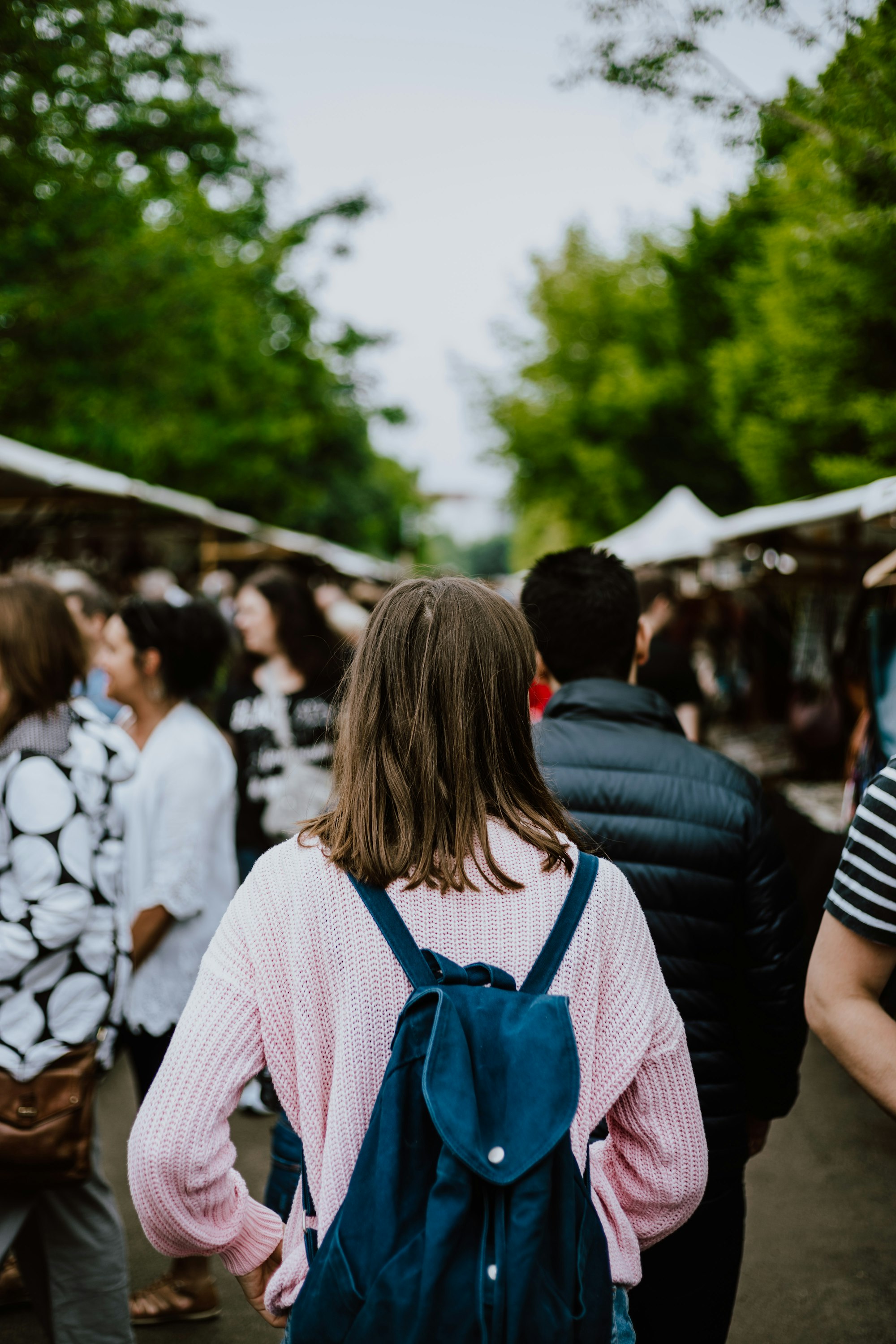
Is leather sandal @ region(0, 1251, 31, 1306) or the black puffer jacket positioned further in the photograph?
leather sandal @ region(0, 1251, 31, 1306)

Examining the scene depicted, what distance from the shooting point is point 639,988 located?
5.08 feet

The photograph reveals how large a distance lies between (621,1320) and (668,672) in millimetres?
3872

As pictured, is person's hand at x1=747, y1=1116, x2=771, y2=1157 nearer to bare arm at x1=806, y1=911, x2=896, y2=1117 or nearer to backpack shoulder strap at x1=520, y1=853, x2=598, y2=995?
bare arm at x1=806, y1=911, x2=896, y2=1117

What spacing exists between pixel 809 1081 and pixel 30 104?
7.51 metres

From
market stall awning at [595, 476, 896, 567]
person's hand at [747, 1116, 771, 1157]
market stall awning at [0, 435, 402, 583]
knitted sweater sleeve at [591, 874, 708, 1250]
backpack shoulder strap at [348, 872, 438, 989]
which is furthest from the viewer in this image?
market stall awning at [0, 435, 402, 583]

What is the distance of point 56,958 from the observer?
2625 millimetres

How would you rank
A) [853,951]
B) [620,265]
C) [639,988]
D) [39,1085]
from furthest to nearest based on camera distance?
[620,265] → [39,1085] → [853,951] → [639,988]

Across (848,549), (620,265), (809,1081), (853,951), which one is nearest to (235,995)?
(853,951)

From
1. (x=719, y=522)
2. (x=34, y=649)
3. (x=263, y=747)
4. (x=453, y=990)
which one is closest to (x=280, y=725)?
(x=263, y=747)

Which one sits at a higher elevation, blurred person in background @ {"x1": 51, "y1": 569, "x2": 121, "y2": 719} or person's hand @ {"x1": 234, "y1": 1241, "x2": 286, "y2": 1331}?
blurred person in background @ {"x1": 51, "y1": 569, "x2": 121, "y2": 719}

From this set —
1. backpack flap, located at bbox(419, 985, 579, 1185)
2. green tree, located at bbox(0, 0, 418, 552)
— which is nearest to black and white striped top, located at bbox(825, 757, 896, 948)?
backpack flap, located at bbox(419, 985, 579, 1185)

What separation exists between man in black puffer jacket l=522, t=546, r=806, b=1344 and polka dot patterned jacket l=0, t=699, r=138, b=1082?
1100 millimetres

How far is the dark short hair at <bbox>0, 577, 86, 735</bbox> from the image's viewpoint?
9.05 feet

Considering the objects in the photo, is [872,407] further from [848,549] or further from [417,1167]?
[417,1167]
